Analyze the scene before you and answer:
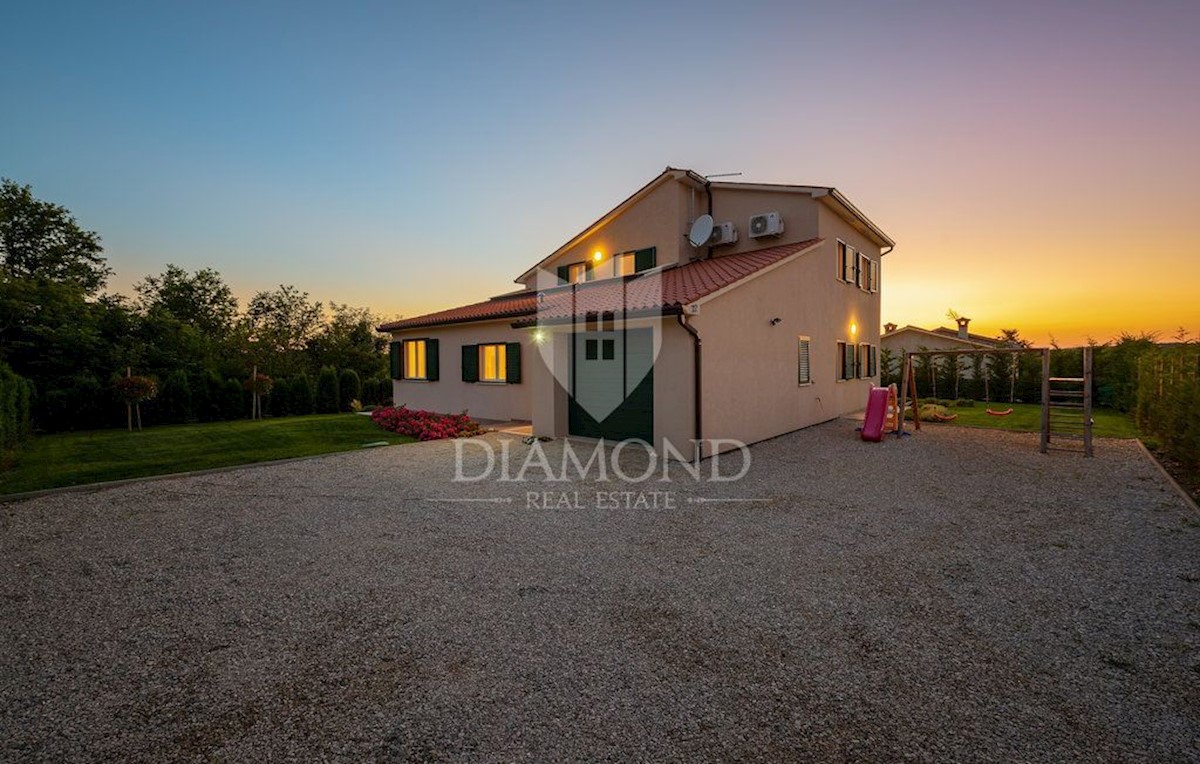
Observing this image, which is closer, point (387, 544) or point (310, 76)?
point (387, 544)

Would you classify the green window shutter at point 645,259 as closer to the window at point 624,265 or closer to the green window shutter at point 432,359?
the window at point 624,265

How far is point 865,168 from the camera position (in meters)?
14.1

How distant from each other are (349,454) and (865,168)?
1630 centimetres

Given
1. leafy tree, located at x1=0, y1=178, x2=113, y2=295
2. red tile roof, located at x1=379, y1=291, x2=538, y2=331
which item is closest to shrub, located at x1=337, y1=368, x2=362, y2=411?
red tile roof, located at x1=379, y1=291, x2=538, y2=331

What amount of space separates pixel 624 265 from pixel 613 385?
6213mm

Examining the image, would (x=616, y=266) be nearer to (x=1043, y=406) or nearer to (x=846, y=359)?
(x=846, y=359)

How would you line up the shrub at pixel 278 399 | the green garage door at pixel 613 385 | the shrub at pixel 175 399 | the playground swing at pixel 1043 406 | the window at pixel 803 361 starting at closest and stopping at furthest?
the playground swing at pixel 1043 406
the green garage door at pixel 613 385
the window at pixel 803 361
the shrub at pixel 175 399
the shrub at pixel 278 399

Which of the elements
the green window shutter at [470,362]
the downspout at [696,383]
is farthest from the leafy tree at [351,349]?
the downspout at [696,383]

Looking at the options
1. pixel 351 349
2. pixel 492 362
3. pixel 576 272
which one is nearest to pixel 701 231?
pixel 576 272

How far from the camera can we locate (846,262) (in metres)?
15.1

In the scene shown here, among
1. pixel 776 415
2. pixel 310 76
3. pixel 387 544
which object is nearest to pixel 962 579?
pixel 387 544

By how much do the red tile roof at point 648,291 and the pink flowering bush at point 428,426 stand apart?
3.21 meters

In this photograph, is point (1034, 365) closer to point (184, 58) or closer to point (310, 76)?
point (310, 76)

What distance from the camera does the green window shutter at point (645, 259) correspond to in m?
14.5
